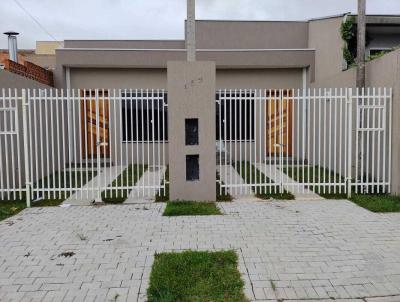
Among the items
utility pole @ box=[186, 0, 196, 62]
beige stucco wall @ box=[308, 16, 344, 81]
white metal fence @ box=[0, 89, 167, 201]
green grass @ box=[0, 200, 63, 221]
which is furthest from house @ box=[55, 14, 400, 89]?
green grass @ box=[0, 200, 63, 221]

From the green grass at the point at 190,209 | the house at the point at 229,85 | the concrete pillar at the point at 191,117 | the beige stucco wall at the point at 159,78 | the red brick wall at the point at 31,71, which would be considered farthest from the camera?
the beige stucco wall at the point at 159,78

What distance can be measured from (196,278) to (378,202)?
4.56 meters

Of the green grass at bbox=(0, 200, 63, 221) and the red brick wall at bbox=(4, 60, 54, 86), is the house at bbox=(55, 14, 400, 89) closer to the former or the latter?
the red brick wall at bbox=(4, 60, 54, 86)

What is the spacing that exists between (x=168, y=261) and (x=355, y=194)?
4938 millimetres

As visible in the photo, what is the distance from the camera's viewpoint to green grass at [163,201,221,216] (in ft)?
20.7

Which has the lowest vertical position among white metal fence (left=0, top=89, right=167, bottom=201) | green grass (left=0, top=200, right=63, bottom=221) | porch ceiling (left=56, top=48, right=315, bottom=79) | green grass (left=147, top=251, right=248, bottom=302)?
green grass (left=147, top=251, right=248, bottom=302)

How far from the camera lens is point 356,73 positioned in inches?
344

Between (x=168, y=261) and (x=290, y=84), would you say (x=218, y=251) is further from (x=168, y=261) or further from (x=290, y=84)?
(x=290, y=84)

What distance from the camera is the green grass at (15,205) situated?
6.52 meters

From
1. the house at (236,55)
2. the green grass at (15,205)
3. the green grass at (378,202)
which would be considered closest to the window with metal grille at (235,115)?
the house at (236,55)

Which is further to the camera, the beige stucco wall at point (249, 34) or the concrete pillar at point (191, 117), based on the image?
the beige stucco wall at point (249, 34)

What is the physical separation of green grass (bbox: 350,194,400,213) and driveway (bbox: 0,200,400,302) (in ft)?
0.85

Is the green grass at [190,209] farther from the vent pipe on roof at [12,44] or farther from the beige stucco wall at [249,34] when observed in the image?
the vent pipe on roof at [12,44]

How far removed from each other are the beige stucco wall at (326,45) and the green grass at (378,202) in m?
5.21
